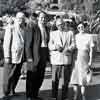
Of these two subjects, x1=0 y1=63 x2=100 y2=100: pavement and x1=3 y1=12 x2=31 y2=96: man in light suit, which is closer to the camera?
x1=3 y1=12 x2=31 y2=96: man in light suit

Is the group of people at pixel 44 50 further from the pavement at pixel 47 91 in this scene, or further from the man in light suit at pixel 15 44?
the pavement at pixel 47 91

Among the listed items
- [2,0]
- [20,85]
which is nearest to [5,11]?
[2,0]

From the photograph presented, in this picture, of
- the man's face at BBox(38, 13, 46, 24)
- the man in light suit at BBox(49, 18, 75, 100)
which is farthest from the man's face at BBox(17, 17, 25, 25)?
the man in light suit at BBox(49, 18, 75, 100)

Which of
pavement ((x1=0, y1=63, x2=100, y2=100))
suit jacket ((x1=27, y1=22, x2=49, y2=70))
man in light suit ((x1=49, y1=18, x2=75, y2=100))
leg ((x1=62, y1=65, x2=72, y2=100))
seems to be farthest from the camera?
pavement ((x1=0, y1=63, x2=100, y2=100))

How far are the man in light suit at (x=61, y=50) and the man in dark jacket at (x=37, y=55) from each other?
15 centimetres

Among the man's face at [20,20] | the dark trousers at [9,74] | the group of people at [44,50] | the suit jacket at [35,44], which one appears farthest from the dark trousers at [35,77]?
the man's face at [20,20]

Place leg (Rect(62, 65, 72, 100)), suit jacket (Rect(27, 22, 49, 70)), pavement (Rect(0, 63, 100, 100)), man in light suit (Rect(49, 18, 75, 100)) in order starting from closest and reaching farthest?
suit jacket (Rect(27, 22, 49, 70))
man in light suit (Rect(49, 18, 75, 100))
leg (Rect(62, 65, 72, 100))
pavement (Rect(0, 63, 100, 100))

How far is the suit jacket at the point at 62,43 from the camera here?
6918mm

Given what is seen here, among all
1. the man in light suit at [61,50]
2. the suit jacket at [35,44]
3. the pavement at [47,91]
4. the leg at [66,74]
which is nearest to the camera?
the suit jacket at [35,44]

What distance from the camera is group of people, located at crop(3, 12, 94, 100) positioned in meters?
6.83

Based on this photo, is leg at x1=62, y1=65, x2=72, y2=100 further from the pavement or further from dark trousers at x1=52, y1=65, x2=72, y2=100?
the pavement

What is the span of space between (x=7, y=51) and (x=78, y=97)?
1764 mm

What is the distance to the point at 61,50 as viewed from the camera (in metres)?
6.96

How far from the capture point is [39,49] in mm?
6883
